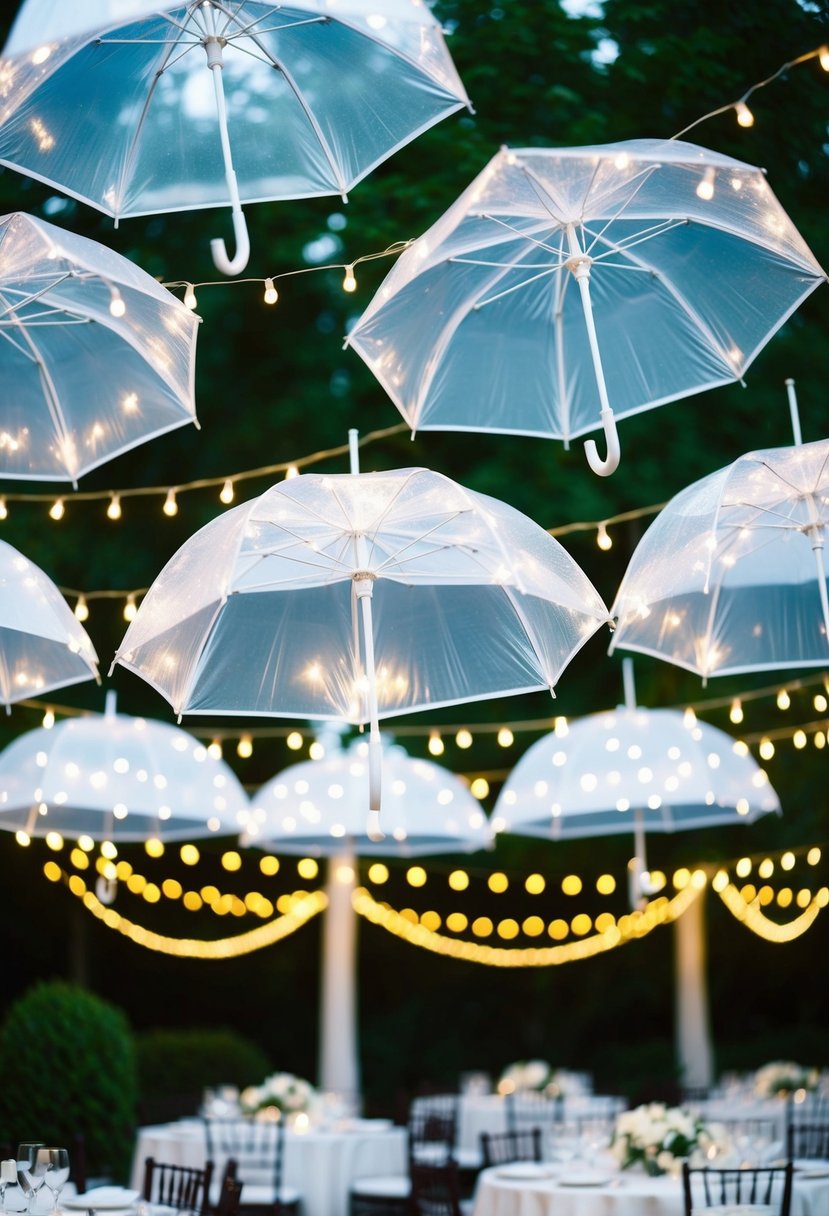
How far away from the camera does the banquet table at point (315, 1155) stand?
8422mm

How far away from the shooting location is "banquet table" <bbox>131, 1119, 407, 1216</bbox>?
8.42 m

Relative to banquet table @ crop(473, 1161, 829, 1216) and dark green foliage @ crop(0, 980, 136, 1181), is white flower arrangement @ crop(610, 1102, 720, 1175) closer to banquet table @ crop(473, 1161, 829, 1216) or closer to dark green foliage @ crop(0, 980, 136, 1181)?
banquet table @ crop(473, 1161, 829, 1216)

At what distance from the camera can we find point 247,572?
5445 millimetres

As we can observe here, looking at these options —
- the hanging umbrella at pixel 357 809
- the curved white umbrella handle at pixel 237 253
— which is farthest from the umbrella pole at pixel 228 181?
the hanging umbrella at pixel 357 809

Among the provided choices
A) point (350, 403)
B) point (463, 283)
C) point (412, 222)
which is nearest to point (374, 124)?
point (463, 283)

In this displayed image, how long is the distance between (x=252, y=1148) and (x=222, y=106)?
20.2 ft

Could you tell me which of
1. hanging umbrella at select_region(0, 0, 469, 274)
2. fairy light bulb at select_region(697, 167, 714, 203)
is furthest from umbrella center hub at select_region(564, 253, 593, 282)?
hanging umbrella at select_region(0, 0, 469, 274)

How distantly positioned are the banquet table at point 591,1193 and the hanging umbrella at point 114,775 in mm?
2588

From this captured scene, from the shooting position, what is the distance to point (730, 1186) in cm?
645

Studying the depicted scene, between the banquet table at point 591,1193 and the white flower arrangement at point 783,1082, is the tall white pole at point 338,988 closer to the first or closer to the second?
the white flower arrangement at point 783,1082

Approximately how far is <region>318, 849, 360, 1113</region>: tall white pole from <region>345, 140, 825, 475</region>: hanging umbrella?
8.36m

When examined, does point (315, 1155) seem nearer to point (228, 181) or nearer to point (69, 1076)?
point (69, 1076)

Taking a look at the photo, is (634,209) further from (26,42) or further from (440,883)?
(440,883)

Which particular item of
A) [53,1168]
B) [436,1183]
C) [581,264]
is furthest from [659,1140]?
[581,264]
